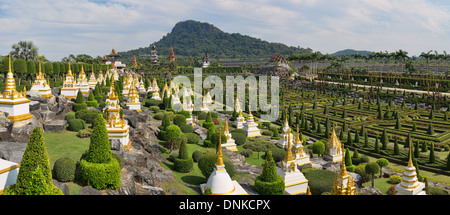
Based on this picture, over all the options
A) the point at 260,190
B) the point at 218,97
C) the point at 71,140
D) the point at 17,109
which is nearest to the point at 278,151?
the point at 260,190

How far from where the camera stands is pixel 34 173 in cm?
1145

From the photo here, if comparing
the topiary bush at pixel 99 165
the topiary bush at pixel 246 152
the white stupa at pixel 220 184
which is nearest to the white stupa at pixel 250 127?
the topiary bush at pixel 246 152

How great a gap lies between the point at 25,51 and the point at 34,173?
57355 mm

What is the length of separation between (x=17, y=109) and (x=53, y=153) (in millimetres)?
6327

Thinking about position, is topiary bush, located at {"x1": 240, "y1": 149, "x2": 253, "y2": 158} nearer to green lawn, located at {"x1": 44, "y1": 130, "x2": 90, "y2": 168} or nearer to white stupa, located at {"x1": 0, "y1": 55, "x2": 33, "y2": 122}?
green lawn, located at {"x1": 44, "y1": 130, "x2": 90, "y2": 168}

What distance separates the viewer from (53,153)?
20.1m

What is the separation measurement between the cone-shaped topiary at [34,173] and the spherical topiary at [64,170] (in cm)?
412

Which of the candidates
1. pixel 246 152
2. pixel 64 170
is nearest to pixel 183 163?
pixel 64 170

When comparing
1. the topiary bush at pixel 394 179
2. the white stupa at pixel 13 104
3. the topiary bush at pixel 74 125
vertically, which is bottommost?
the topiary bush at pixel 394 179

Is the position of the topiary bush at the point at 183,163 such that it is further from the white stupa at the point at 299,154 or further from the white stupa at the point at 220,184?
the white stupa at the point at 299,154

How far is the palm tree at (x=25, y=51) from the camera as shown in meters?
57.7

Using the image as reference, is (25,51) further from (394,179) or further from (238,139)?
(394,179)

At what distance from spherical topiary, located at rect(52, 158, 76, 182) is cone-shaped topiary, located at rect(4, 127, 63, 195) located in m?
4.12
